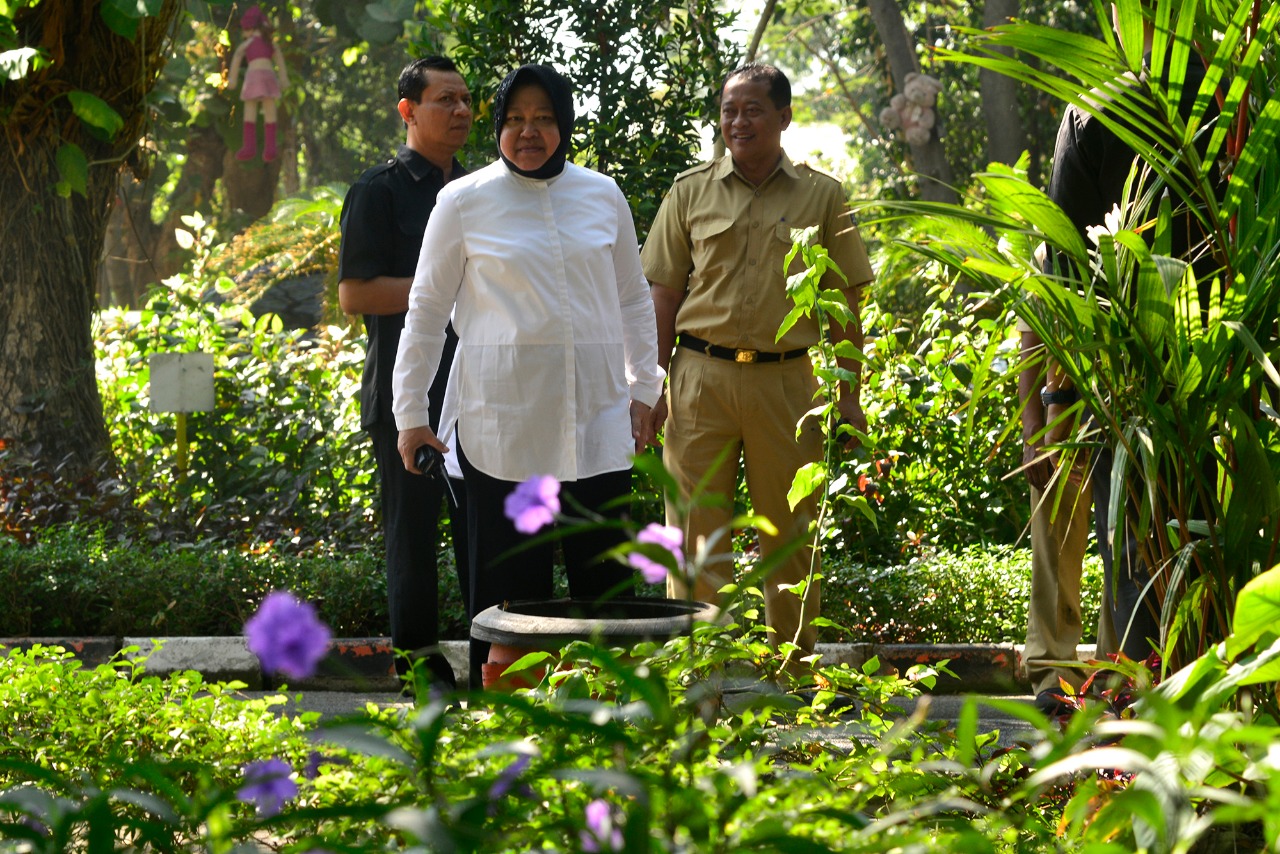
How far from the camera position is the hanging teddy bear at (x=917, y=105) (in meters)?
14.0

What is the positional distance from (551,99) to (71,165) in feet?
16.2

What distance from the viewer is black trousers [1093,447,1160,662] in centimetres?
274

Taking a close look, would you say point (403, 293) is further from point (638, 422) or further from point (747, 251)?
point (747, 251)

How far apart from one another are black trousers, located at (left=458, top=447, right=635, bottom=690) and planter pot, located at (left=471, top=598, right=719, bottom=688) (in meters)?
0.66

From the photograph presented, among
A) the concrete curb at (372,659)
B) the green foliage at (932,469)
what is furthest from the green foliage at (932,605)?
the green foliage at (932,469)

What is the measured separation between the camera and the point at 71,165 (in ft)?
27.1

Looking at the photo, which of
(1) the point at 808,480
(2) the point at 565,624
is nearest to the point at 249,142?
(1) the point at 808,480

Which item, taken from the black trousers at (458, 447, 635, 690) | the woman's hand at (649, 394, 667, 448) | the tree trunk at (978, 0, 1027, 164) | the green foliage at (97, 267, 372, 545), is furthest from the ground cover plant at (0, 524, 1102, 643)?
the tree trunk at (978, 0, 1027, 164)

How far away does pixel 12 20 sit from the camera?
25.8 ft

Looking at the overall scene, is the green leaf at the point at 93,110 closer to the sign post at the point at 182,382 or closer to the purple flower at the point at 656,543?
the sign post at the point at 182,382

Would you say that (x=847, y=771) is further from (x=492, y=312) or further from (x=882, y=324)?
(x=882, y=324)

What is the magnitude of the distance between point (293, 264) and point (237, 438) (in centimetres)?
933

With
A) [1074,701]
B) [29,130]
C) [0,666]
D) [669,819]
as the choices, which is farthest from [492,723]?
[29,130]

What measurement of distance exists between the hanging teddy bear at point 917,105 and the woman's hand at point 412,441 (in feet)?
34.5
